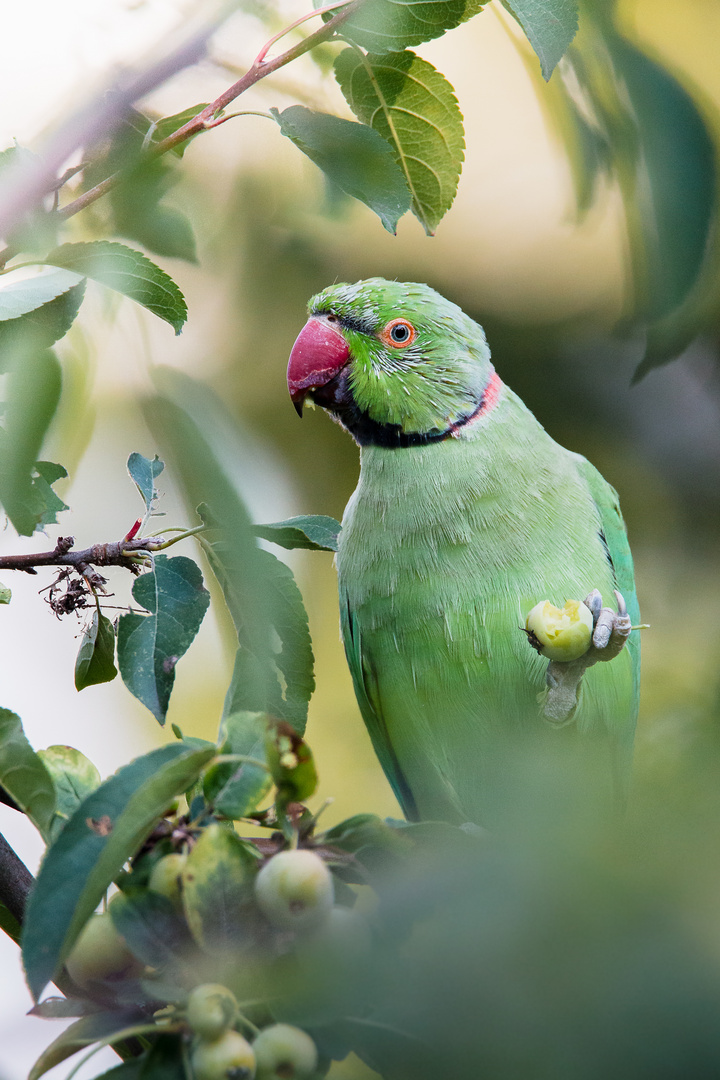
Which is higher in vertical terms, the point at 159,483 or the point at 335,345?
the point at 335,345

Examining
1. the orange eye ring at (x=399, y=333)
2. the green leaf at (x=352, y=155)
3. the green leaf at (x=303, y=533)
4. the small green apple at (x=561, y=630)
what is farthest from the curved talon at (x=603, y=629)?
the orange eye ring at (x=399, y=333)

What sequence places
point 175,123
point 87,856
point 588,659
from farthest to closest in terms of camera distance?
point 588,659 → point 175,123 → point 87,856

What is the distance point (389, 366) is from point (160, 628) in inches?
57.3

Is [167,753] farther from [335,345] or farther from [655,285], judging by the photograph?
[335,345]

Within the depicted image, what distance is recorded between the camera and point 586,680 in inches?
92.9

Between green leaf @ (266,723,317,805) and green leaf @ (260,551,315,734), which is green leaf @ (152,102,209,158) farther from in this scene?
green leaf @ (266,723,317,805)

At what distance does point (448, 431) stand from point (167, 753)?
176cm

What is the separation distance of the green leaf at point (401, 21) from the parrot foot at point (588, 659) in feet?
2.96

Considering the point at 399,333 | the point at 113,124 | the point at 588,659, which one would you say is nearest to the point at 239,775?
the point at 113,124

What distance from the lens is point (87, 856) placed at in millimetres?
842

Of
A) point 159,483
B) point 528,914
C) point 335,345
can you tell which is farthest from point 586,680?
point 528,914

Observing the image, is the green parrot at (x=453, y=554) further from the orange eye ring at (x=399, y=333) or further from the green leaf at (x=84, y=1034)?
the green leaf at (x=84, y=1034)

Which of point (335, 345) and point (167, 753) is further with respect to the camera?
point (335, 345)

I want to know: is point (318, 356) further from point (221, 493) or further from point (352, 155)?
point (221, 493)
